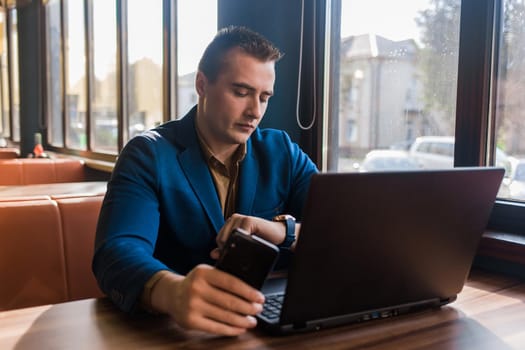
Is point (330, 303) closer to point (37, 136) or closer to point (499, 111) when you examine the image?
point (499, 111)

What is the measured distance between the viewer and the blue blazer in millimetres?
986

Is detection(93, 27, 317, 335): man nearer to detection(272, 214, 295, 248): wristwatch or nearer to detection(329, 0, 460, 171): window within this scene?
detection(272, 214, 295, 248): wristwatch

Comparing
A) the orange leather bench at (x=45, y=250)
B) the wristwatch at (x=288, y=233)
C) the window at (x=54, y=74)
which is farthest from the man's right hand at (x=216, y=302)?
the window at (x=54, y=74)

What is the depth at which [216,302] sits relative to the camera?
78cm

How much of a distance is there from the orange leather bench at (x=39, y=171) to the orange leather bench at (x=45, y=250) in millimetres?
2033

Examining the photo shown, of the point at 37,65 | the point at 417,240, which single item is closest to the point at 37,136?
the point at 37,65

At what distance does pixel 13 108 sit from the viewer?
8.27m

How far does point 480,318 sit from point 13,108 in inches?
336

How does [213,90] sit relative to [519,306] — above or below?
above

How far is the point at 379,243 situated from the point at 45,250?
1.20 m

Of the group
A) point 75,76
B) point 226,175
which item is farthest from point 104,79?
point 226,175

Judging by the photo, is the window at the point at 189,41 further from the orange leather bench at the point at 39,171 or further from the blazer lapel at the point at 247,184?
the blazer lapel at the point at 247,184

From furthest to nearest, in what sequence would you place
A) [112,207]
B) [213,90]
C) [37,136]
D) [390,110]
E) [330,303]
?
[37,136], [390,110], [213,90], [112,207], [330,303]

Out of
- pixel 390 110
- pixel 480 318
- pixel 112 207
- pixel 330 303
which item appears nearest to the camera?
pixel 330 303
